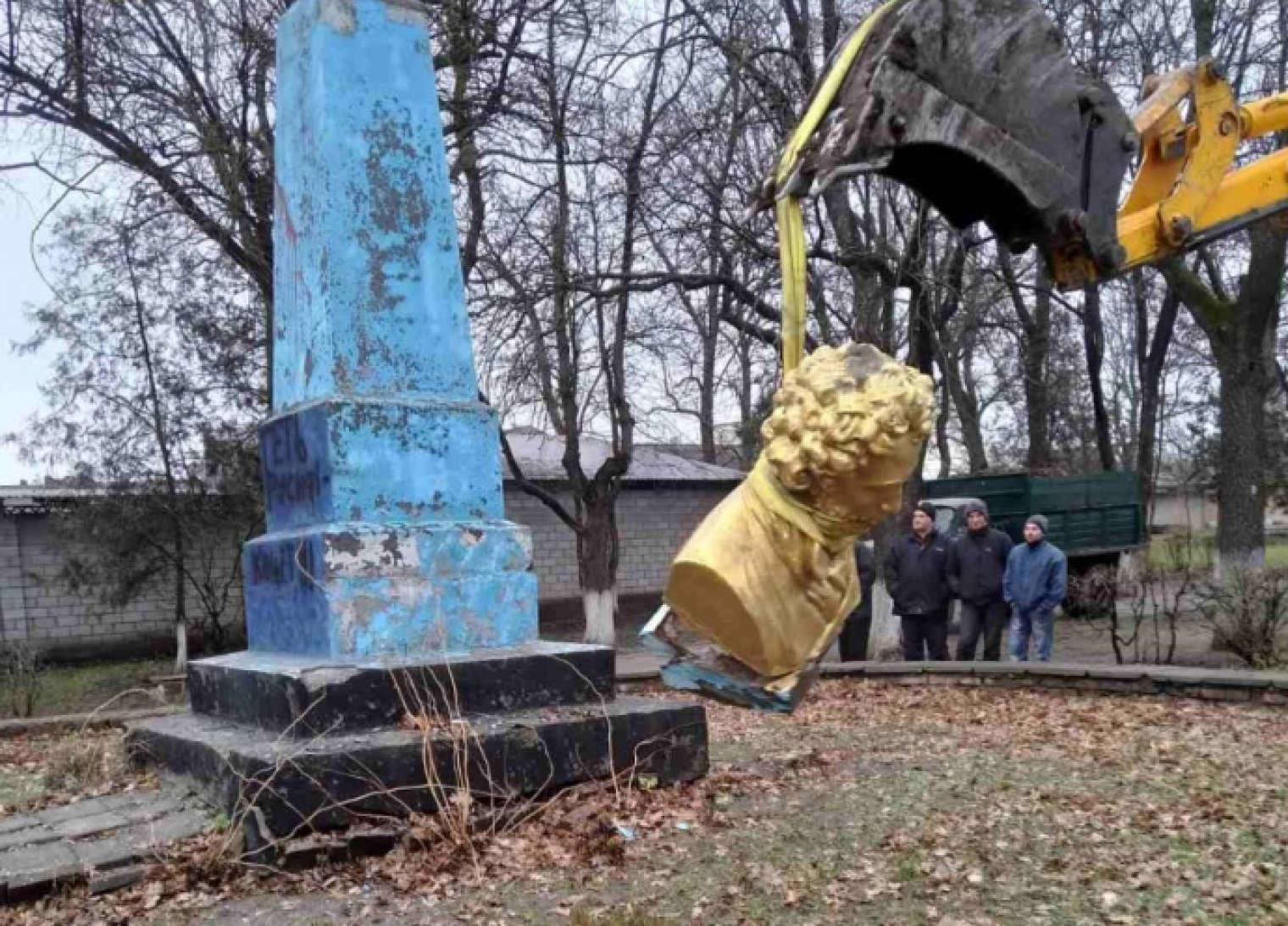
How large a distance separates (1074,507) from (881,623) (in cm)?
620

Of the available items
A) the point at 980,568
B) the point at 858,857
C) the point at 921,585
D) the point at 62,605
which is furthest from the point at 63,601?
the point at 858,857

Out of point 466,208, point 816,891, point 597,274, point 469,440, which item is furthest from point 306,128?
point 466,208

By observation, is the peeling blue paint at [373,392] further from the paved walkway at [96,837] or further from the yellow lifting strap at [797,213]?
the yellow lifting strap at [797,213]

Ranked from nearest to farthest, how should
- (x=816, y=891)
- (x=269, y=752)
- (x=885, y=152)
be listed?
(x=885, y=152) < (x=816, y=891) < (x=269, y=752)

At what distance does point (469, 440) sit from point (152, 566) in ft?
39.9

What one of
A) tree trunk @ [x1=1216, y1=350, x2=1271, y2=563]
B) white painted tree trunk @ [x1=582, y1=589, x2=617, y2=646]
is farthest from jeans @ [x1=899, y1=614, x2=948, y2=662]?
white painted tree trunk @ [x1=582, y1=589, x2=617, y2=646]

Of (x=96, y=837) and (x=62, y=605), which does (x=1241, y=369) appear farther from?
(x=62, y=605)

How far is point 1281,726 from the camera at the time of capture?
6.98 meters

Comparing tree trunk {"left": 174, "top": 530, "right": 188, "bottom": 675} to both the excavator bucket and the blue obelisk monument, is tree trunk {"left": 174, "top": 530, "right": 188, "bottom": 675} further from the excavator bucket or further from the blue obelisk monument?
the excavator bucket

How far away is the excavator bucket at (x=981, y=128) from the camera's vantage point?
5.40 feet

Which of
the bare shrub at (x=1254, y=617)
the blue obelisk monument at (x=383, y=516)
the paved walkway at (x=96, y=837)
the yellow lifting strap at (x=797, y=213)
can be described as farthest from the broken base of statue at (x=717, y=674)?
the bare shrub at (x=1254, y=617)

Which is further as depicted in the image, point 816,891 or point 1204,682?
point 1204,682

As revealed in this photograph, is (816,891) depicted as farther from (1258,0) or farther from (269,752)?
(1258,0)

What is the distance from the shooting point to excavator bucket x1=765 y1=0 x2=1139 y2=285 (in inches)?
64.7
